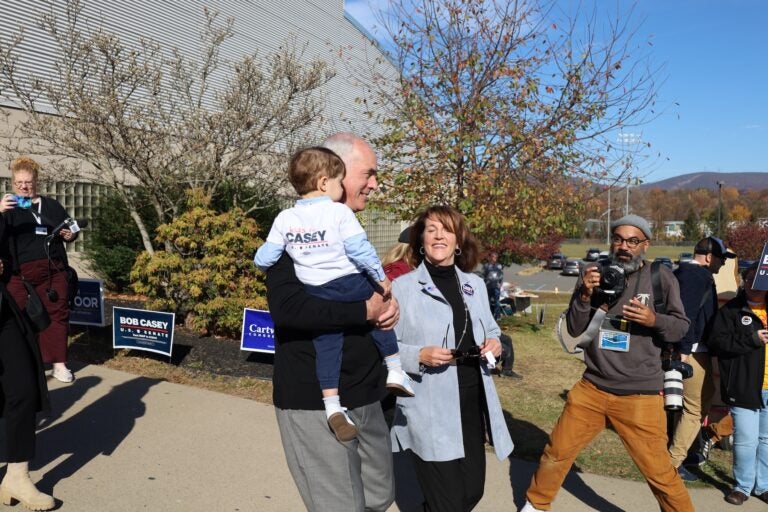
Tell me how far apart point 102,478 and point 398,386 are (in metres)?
2.67

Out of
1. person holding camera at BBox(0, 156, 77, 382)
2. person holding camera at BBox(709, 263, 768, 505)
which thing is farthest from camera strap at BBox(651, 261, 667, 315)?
person holding camera at BBox(0, 156, 77, 382)

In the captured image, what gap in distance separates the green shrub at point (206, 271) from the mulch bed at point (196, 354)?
0.99ft

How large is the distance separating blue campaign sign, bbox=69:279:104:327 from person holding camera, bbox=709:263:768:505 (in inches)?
280

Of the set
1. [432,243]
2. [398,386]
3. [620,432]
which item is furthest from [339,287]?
[620,432]

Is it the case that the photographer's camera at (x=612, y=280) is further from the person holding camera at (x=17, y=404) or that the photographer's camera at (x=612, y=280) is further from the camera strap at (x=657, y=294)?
the person holding camera at (x=17, y=404)

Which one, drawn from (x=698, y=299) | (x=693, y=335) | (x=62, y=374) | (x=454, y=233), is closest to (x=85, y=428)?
(x=62, y=374)

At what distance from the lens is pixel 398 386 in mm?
2754

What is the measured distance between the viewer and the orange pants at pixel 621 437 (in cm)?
353

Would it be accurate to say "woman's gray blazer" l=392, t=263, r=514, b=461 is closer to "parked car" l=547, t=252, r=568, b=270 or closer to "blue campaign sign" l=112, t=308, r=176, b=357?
"blue campaign sign" l=112, t=308, r=176, b=357

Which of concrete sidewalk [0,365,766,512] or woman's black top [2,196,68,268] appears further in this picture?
woman's black top [2,196,68,268]

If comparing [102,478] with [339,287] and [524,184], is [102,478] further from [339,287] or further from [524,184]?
[524,184]

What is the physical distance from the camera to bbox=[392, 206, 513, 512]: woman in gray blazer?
3.17 meters

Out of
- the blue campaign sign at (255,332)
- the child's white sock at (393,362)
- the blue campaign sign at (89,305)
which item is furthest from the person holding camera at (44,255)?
the child's white sock at (393,362)

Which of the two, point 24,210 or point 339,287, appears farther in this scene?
point 24,210
